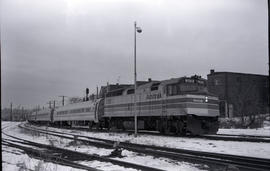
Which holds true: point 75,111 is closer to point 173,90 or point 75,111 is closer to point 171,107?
point 171,107

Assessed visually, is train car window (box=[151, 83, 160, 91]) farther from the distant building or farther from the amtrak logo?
the distant building

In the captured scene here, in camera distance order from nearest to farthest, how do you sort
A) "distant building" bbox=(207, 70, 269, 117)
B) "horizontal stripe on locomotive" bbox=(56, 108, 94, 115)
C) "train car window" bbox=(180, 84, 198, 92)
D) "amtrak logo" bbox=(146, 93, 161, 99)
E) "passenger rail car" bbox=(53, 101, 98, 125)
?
"train car window" bbox=(180, 84, 198, 92) < "amtrak logo" bbox=(146, 93, 161, 99) < "passenger rail car" bbox=(53, 101, 98, 125) < "horizontal stripe on locomotive" bbox=(56, 108, 94, 115) < "distant building" bbox=(207, 70, 269, 117)

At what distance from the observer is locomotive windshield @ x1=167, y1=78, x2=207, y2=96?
21.4 meters

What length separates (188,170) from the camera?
9961 mm

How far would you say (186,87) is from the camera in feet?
70.5

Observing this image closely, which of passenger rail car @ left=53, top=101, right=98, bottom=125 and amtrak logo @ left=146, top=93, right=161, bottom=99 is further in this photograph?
passenger rail car @ left=53, top=101, right=98, bottom=125

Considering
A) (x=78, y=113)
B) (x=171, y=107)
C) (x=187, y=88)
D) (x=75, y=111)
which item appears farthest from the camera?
Answer: (x=75, y=111)

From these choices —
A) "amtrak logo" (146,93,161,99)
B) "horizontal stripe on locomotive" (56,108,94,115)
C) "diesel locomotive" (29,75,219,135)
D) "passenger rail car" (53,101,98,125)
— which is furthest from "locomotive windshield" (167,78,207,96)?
"horizontal stripe on locomotive" (56,108,94,115)

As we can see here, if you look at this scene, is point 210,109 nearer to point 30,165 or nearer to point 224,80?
point 30,165

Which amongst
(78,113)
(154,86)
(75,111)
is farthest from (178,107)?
(75,111)

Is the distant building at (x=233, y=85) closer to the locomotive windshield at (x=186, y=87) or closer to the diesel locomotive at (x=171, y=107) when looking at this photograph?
the diesel locomotive at (x=171, y=107)

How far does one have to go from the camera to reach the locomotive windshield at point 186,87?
21438 mm

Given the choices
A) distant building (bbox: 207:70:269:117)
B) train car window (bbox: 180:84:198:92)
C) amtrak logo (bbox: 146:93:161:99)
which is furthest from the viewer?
distant building (bbox: 207:70:269:117)

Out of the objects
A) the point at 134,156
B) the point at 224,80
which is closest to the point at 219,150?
the point at 134,156
